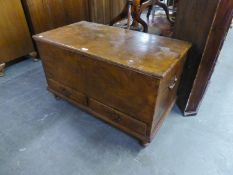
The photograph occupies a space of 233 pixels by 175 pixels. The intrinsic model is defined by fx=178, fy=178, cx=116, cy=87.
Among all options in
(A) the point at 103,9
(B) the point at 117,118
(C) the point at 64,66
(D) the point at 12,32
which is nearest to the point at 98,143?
(B) the point at 117,118

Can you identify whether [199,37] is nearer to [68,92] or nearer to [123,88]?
[123,88]

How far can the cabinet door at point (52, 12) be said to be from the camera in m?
2.06

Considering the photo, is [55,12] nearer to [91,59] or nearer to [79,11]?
[79,11]

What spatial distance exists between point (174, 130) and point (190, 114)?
233mm

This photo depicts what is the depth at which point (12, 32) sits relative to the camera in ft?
6.53

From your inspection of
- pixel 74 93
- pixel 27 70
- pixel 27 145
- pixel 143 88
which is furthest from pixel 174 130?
pixel 27 70

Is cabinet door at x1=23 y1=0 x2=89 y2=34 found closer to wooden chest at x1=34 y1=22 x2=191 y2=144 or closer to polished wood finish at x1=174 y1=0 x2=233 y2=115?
wooden chest at x1=34 y1=22 x2=191 y2=144

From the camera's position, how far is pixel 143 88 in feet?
3.14

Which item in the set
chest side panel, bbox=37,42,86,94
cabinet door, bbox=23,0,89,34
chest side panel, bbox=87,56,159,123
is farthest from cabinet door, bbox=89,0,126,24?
chest side panel, bbox=87,56,159,123

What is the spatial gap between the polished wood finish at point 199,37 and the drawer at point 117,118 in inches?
20.7

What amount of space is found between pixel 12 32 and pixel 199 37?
1916 mm

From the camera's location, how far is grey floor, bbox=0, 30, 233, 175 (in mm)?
1090

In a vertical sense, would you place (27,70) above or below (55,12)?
below

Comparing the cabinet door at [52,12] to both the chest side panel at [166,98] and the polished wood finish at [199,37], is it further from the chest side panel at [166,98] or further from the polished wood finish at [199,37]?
the chest side panel at [166,98]
